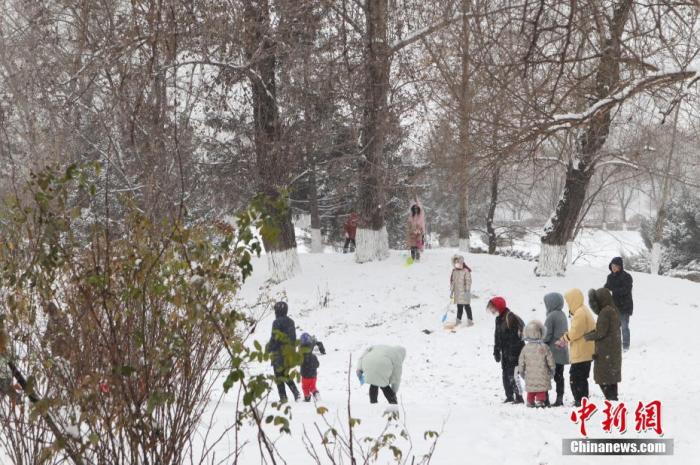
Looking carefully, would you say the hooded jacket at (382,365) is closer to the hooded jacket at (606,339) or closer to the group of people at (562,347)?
the group of people at (562,347)

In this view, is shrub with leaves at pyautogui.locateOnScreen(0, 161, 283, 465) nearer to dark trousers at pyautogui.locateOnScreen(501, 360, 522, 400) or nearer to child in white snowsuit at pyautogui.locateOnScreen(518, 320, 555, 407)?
child in white snowsuit at pyautogui.locateOnScreen(518, 320, 555, 407)

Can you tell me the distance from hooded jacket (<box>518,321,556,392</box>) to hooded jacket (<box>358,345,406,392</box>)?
1434 millimetres

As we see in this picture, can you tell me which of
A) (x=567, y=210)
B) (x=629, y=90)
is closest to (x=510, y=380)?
(x=629, y=90)

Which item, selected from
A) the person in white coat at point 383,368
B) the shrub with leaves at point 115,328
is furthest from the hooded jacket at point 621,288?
the shrub with leaves at point 115,328

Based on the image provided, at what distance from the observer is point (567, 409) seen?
23.9 feet

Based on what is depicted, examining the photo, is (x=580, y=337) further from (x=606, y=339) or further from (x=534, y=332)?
(x=534, y=332)

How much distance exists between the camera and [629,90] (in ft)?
22.2

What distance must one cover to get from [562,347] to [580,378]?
0.46 m

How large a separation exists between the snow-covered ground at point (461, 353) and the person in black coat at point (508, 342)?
1.00ft

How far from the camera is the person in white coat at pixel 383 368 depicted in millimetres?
7242

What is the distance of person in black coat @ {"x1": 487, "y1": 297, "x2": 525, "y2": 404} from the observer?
7.84m

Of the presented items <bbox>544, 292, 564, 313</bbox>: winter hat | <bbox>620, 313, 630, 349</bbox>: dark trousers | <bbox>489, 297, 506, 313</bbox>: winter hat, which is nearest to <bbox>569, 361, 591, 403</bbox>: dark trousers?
<bbox>544, 292, 564, 313</bbox>: winter hat

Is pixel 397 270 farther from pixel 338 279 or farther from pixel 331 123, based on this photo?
pixel 331 123

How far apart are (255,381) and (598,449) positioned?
4379 mm
